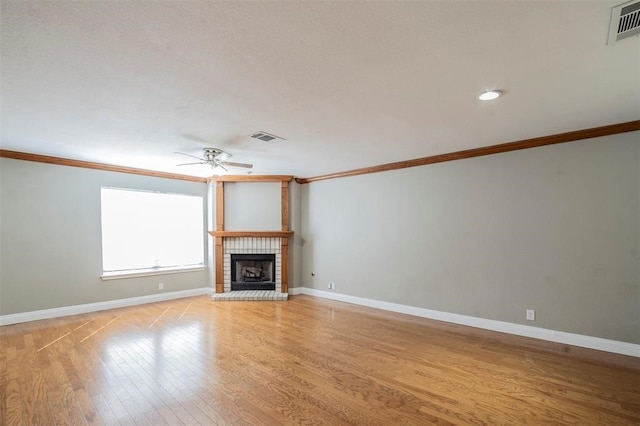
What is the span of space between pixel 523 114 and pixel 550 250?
1807 millimetres

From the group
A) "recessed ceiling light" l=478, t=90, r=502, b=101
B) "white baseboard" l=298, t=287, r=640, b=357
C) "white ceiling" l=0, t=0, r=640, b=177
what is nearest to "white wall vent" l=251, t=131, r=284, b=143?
"white ceiling" l=0, t=0, r=640, b=177

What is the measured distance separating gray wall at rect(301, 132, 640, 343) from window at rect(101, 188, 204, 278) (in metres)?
3.34

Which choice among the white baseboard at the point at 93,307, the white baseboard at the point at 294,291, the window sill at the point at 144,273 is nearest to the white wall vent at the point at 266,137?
the white baseboard at the point at 294,291

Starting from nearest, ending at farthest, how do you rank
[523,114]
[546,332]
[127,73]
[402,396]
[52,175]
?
[127,73] → [402,396] → [523,114] → [546,332] → [52,175]

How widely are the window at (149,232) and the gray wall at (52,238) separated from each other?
183mm

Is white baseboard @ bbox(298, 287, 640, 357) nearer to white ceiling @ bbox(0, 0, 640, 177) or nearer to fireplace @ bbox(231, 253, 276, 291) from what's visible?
fireplace @ bbox(231, 253, 276, 291)

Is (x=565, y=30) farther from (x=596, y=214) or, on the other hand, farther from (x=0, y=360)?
(x=0, y=360)

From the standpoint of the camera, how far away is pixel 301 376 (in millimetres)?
2748

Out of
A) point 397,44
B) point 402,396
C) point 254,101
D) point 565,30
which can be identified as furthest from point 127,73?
point 402,396

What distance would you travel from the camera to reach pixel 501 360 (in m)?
3.07

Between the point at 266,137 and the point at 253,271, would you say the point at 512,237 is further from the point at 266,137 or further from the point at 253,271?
the point at 253,271

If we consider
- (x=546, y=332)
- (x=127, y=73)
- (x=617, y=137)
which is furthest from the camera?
(x=546, y=332)

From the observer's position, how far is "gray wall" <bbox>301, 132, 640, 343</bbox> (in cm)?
323

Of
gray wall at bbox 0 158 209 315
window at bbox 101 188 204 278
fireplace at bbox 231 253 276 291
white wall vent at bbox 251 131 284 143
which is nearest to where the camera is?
white wall vent at bbox 251 131 284 143
